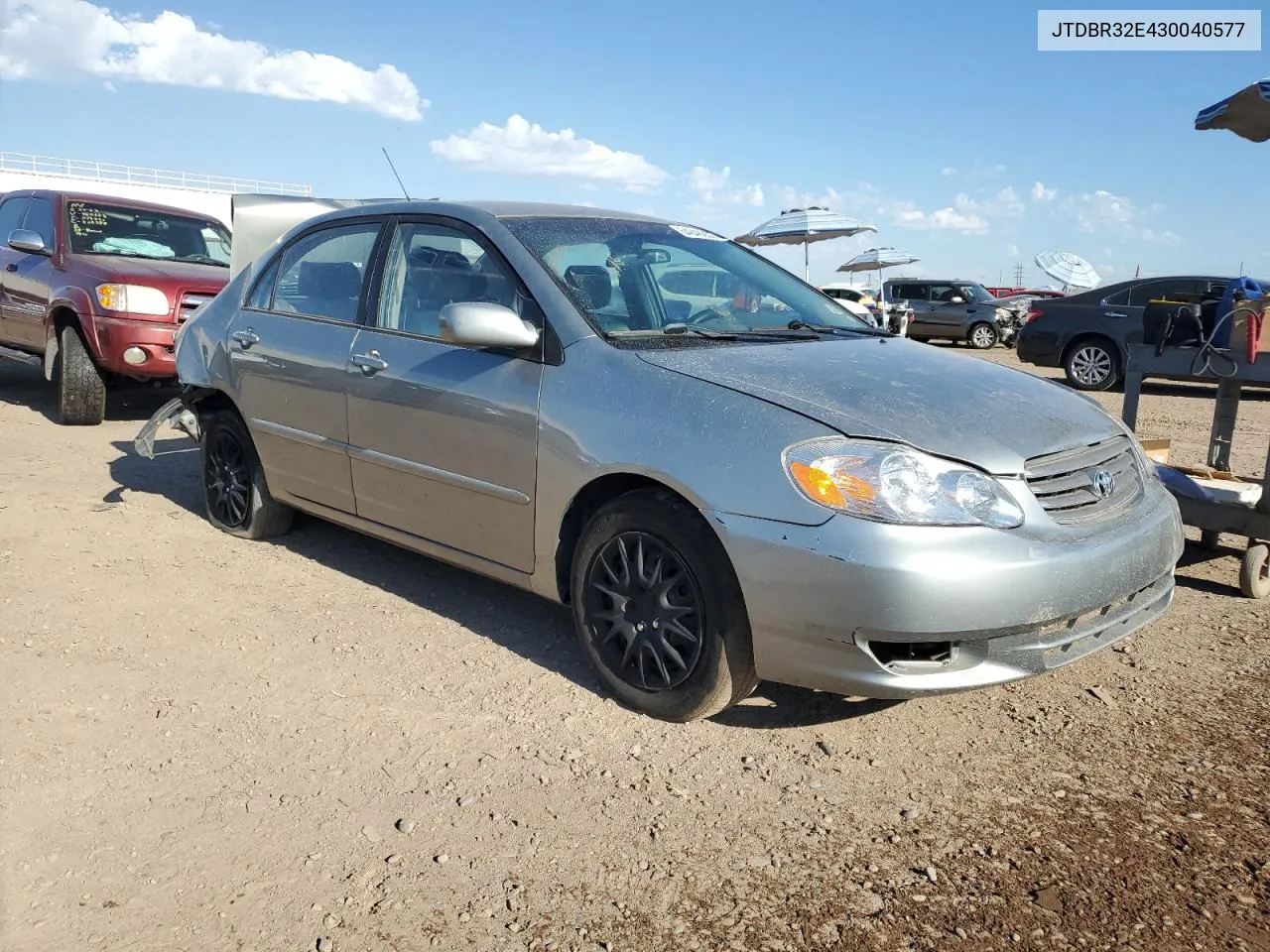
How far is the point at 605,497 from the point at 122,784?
1.63 metres

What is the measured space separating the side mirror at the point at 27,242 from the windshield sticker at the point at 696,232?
6348 mm

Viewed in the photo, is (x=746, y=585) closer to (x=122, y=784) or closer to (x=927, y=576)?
(x=927, y=576)

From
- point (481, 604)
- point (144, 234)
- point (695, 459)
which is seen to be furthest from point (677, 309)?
point (144, 234)

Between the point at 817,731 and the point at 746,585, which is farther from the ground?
the point at 746,585

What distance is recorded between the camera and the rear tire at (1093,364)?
13.1 meters

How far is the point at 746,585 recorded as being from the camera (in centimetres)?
288

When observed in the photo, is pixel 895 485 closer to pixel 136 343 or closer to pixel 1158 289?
pixel 136 343

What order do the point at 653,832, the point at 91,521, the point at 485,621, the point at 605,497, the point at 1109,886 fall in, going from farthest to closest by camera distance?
the point at 91,521, the point at 485,621, the point at 605,497, the point at 653,832, the point at 1109,886

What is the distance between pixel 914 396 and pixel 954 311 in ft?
70.7

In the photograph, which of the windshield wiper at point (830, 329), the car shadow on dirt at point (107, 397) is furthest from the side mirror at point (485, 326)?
the car shadow on dirt at point (107, 397)

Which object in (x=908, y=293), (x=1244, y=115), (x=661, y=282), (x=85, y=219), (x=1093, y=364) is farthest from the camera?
(x=908, y=293)

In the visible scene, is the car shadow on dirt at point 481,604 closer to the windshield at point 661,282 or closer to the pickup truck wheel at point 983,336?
the windshield at point 661,282

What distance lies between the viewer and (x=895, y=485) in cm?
277

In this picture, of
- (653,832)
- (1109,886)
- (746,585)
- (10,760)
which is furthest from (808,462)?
(10,760)
